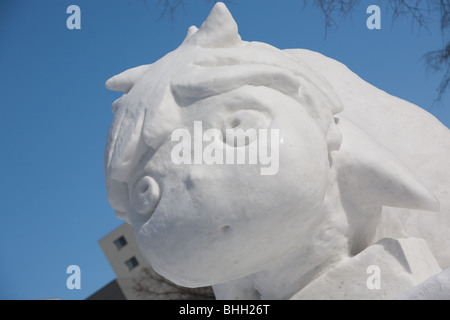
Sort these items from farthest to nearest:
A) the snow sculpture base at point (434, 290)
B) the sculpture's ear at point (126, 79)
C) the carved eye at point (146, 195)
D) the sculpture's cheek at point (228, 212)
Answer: the sculpture's ear at point (126, 79) < the carved eye at point (146, 195) < the sculpture's cheek at point (228, 212) < the snow sculpture base at point (434, 290)

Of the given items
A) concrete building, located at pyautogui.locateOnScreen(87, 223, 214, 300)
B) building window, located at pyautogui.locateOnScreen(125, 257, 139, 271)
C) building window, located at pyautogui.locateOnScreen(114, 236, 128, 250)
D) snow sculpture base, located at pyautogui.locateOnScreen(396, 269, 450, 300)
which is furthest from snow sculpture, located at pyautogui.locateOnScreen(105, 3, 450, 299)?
building window, located at pyautogui.locateOnScreen(114, 236, 128, 250)

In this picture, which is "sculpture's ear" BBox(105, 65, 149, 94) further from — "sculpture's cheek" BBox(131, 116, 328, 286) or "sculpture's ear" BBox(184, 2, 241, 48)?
"sculpture's cheek" BBox(131, 116, 328, 286)

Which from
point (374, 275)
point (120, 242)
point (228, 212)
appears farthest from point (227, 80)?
point (120, 242)

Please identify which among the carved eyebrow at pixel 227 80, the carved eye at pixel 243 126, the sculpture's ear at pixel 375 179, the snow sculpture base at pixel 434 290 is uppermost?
the carved eyebrow at pixel 227 80

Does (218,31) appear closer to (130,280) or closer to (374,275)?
(374,275)

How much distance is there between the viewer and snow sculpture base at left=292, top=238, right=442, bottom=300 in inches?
86.7

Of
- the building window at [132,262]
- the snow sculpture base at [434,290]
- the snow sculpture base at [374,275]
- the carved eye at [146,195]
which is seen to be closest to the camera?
the snow sculpture base at [434,290]

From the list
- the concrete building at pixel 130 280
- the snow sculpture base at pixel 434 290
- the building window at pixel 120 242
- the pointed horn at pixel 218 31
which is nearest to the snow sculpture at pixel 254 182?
the pointed horn at pixel 218 31

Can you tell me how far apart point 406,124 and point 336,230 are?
36.2 inches

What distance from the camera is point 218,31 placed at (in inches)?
89.0

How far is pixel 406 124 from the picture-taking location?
2965 mm

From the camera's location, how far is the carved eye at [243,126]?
2.00 m
